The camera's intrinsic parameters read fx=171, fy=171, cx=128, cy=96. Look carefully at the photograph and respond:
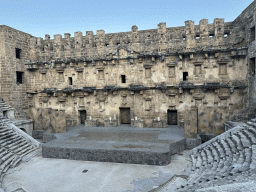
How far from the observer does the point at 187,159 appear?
10.6 metres

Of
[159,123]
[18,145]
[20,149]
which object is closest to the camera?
[20,149]

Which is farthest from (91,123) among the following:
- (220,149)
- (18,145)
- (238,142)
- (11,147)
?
(238,142)

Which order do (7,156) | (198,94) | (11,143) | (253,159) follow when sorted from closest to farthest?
(253,159)
(7,156)
(11,143)
(198,94)

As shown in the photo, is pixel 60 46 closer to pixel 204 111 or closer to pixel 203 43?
pixel 203 43

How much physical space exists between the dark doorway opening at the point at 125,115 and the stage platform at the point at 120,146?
3.43 meters

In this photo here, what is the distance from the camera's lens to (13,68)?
56.5 ft

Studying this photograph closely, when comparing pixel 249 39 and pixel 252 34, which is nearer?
pixel 252 34

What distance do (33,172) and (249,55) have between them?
57.4ft

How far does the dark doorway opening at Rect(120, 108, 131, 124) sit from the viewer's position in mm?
17750

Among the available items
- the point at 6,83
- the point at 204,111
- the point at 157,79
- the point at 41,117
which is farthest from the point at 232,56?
the point at 6,83

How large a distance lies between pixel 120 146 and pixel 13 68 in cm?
1401

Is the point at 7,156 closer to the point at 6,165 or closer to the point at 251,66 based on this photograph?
the point at 6,165

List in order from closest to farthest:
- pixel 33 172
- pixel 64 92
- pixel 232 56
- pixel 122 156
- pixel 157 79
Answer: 1. pixel 33 172
2. pixel 122 156
3. pixel 232 56
4. pixel 157 79
5. pixel 64 92

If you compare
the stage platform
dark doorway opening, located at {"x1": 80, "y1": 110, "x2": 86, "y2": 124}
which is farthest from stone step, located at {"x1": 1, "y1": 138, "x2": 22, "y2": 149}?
dark doorway opening, located at {"x1": 80, "y1": 110, "x2": 86, "y2": 124}
